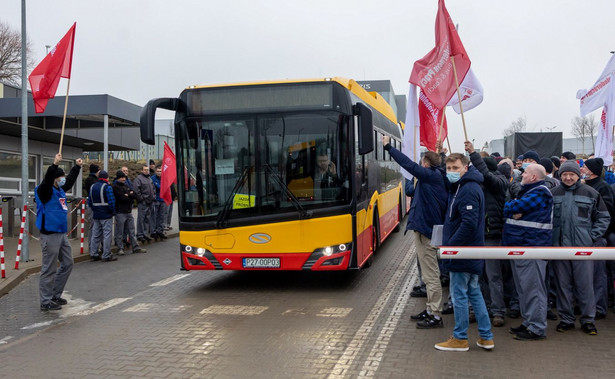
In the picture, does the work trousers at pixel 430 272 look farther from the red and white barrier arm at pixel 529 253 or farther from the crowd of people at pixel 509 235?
the red and white barrier arm at pixel 529 253

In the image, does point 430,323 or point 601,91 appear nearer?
point 430,323

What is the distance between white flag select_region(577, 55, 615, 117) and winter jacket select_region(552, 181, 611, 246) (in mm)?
3595

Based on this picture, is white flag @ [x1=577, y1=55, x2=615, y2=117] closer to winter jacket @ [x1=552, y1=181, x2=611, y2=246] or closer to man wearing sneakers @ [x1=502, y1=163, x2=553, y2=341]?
winter jacket @ [x1=552, y1=181, x2=611, y2=246]

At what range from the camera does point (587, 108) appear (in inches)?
398

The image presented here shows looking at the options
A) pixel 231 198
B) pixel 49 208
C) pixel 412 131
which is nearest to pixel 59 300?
pixel 49 208

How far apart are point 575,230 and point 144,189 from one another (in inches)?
432

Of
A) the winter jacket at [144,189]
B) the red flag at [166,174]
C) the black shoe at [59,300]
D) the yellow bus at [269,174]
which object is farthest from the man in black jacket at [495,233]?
the red flag at [166,174]

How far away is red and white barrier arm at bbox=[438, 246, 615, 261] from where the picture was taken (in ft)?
16.6

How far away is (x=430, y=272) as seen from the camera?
677cm

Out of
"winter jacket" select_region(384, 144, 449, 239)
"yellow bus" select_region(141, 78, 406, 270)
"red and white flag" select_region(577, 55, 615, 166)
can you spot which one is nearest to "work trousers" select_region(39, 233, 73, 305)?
"yellow bus" select_region(141, 78, 406, 270)

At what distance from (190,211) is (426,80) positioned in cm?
397

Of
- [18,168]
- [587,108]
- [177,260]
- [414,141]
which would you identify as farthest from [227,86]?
[18,168]

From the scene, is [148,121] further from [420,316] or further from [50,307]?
[420,316]

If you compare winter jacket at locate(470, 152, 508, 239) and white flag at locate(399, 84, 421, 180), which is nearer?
winter jacket at locate(470, 152, 508, 239)
